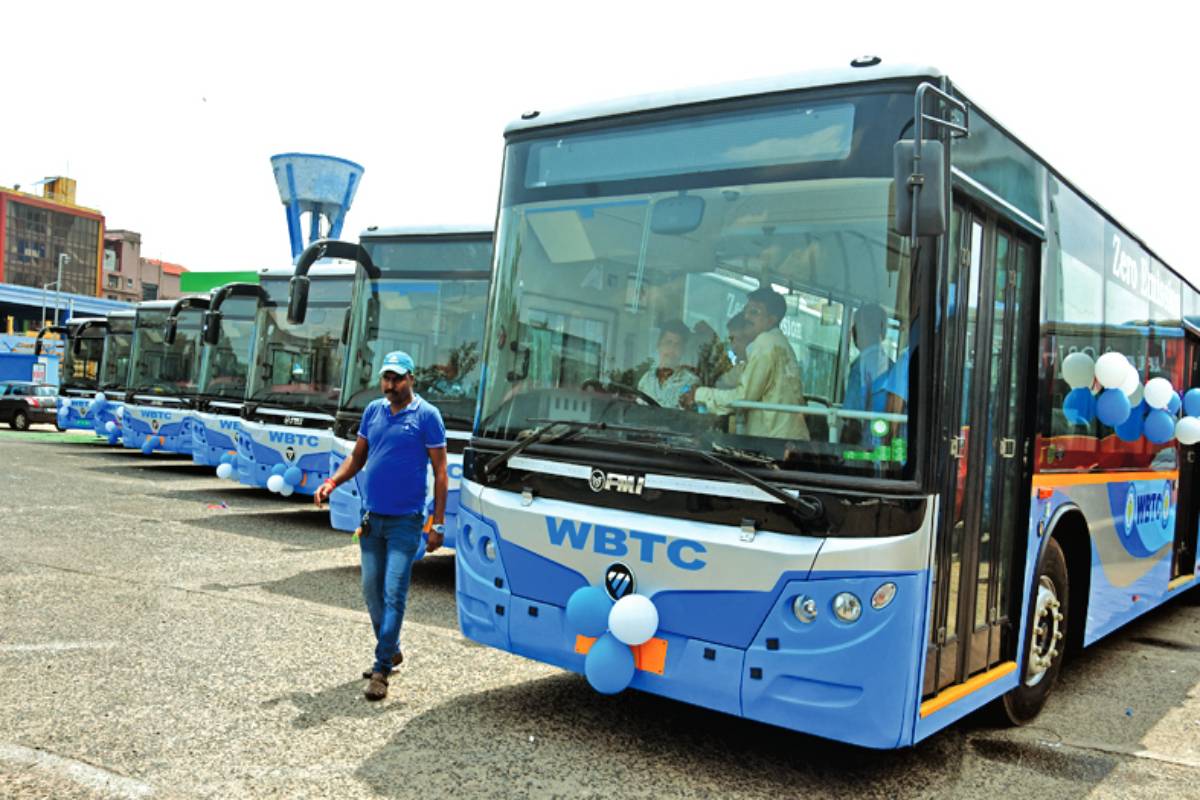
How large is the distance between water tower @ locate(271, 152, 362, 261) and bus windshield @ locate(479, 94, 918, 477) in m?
32.8

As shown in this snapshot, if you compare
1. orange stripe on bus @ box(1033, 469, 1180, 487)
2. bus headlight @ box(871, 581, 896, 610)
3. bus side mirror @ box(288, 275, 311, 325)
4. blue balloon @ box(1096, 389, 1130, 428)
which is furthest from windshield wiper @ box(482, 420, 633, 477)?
bus side mirror @ box(288, 275, 311, 325)

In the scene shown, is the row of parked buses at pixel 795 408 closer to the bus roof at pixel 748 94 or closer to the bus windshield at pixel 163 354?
the bus roof at pixel 748 94

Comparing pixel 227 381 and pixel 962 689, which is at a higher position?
pixel 227 381

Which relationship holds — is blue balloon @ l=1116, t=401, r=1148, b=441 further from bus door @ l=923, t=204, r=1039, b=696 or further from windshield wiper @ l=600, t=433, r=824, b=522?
windshield wiper @ l=600, t=433, r=824, b=522

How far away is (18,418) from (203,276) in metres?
18.1

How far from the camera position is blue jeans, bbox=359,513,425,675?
593cm

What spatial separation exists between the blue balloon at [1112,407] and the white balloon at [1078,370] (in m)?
0.20

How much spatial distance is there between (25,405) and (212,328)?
25462 mm

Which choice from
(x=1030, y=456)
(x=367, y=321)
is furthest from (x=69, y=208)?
(x=1030, y=456)

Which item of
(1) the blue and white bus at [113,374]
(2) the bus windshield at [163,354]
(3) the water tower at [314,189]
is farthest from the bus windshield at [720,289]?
(3) the water tower at [314,189]

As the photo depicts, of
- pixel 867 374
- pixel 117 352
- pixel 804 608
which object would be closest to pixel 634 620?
pixel 804 608

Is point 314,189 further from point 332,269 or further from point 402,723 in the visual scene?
point 402,723

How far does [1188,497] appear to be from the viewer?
948cm

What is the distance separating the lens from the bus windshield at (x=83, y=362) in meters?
24.5
